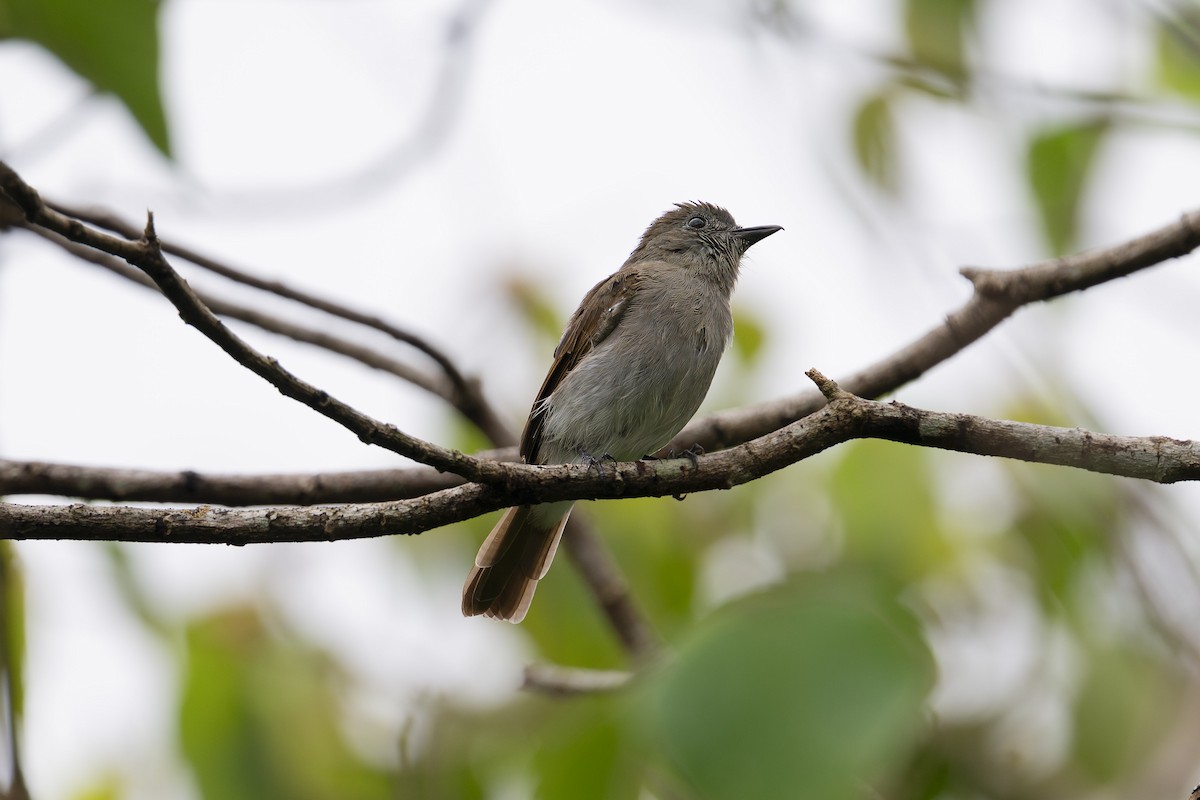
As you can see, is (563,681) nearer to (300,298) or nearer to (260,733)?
(260,733)

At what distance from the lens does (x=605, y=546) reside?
→ 5520mm

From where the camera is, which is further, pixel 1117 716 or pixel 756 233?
pixel 756 233

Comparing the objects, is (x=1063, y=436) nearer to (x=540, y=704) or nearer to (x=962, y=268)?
(x=962, y=268)

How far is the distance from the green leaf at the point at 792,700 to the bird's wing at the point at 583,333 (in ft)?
8.51

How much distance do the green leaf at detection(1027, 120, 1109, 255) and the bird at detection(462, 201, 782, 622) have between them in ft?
4.79

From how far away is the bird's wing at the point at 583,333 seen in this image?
5.14 meters

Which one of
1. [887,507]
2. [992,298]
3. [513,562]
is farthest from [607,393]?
[992,298]

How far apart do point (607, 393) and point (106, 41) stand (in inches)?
96.2

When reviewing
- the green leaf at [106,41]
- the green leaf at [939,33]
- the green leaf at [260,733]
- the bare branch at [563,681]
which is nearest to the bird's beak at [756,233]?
the green leaf at [939,33]

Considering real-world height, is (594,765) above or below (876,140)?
below

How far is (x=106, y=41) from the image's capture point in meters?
3.05

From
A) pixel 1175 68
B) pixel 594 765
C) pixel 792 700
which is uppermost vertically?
pixel 1175 68

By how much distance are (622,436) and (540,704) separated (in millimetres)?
1196

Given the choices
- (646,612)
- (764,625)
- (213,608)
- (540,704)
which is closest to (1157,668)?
(646,612)
